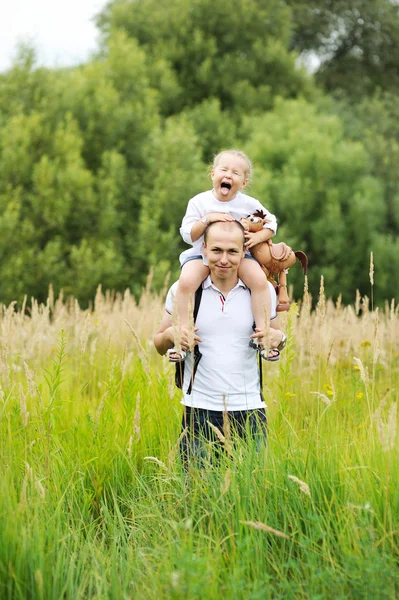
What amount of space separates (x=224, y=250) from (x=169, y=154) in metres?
13.3

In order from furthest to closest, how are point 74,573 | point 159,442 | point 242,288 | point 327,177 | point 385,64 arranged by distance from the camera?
point 385,64, point 327,177, point 159,442, point 242,288, point 74,573

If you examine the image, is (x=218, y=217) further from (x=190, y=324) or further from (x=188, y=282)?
(x=190, y=324)

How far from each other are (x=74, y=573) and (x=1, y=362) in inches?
45.0

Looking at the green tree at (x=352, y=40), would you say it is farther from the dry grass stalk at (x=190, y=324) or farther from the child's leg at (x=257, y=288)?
the dry grass stalk at (x=190, y=324)

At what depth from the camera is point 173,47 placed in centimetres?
2044

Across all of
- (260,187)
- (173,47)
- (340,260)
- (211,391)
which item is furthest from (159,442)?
(173,47)

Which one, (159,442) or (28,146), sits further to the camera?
(28,146)

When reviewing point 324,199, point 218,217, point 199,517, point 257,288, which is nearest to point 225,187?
point 218,217

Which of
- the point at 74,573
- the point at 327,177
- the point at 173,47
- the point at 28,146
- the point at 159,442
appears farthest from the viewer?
the point at 173,47

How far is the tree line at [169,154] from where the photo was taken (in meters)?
15.8

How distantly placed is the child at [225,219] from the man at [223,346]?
6cm

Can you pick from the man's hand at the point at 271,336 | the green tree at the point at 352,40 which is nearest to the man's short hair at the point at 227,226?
the man's hand at the point at 271,336

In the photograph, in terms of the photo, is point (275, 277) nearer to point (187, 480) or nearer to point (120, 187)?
point (187, 480)

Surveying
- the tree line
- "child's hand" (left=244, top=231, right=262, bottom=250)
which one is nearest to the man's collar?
"child's hand" (left=244, top=231, right=262, bottom=250)
